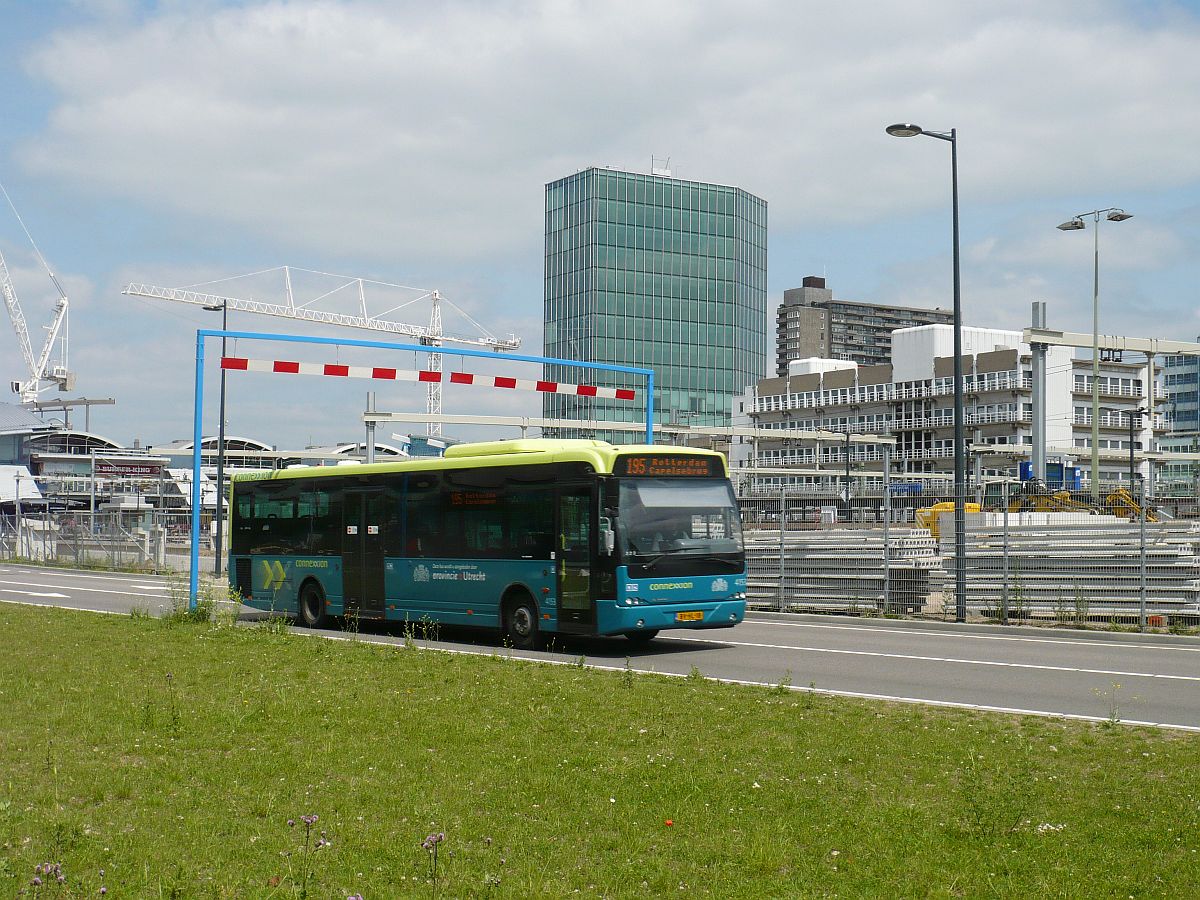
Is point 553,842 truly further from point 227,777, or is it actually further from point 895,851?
point 227,777

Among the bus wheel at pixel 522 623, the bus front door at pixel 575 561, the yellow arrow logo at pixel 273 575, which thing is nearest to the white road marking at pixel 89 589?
the yellow arrow logo at pixel 273 575

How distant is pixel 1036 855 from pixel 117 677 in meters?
10.1

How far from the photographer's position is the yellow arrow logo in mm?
24484

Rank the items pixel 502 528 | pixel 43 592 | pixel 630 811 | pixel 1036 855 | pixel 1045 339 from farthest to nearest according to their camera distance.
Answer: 1. pixel 1045 339
2. pixel 43 592
3. pixel 502 528
4. pixel 630 811
5. pixel 1036 855

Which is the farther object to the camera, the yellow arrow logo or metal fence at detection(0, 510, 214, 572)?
metal fence at detection(0, 510, 214, 572)

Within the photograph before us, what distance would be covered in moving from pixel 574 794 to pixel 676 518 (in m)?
10.7

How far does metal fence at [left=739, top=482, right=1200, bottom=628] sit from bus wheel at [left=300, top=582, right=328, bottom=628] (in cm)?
862

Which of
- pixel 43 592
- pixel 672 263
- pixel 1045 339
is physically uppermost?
pixel 672 263

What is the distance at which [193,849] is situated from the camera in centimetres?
680

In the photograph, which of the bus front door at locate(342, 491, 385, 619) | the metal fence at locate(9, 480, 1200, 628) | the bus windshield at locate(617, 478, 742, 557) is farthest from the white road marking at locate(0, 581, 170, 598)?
the bus windshield at locate(617, 478, 742, 557)

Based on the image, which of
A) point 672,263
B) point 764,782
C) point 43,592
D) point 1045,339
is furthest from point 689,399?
point 764,782

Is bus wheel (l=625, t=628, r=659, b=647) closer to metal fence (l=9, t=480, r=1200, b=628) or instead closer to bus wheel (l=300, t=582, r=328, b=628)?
bus wheel (l=300, t=582, r=328, b=628)

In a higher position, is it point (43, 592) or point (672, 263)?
point (672, 263)

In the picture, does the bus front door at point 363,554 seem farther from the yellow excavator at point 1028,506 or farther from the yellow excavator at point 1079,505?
the yellow excavator at point 1079,505
